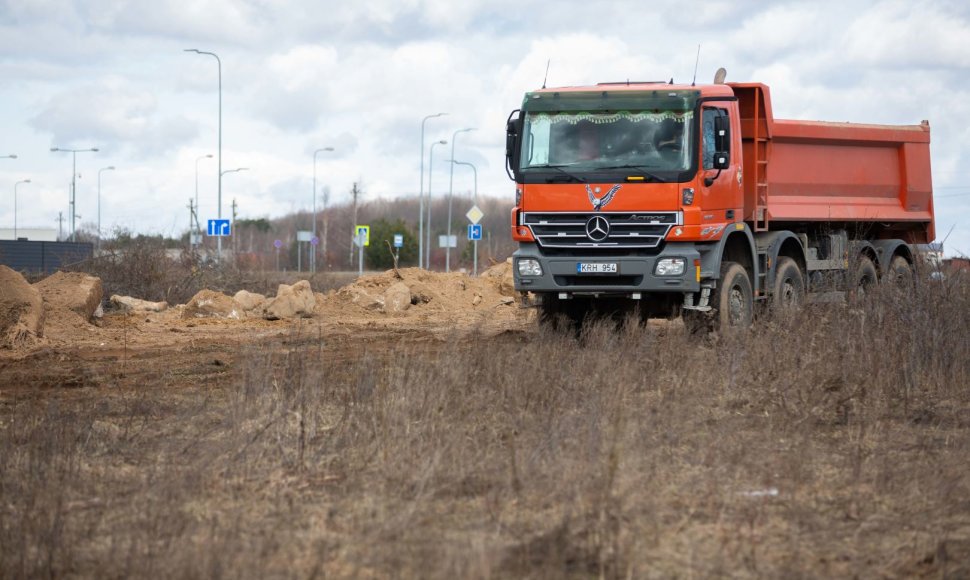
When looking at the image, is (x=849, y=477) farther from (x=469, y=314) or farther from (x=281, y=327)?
(x=469, y=314)

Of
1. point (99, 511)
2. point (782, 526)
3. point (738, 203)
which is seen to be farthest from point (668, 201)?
point (99, 511)

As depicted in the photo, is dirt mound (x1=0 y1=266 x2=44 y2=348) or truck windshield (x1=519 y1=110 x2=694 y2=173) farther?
dirt mound (x1=0 y1=266 x2=44 y2=348)

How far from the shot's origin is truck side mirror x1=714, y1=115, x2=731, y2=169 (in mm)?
14969

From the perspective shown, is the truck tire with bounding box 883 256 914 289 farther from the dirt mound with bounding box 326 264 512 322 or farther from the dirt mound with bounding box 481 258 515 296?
the dirt mound with bounding box 481 258 515 296

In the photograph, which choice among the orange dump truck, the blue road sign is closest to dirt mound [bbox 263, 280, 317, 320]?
the orange dump truck

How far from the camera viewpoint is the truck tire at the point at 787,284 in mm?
17203

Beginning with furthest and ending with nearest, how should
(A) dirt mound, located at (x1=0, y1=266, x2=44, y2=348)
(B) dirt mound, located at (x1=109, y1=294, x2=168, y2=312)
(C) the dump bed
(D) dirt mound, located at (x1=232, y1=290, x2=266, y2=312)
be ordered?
(B) dirt mound, located at (x1=109, y1=294, x2=168, y2=312) → (D) dirt mound, located at (x1=232, y1=290, x2=266, y2=312) → (A) dirt mound, located at (x1=0, y1=266, x2=44, y2=348) → (C) the dump bed

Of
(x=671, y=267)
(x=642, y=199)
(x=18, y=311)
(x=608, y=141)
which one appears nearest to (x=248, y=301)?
(x=18, y=311)

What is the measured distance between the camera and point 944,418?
34.4ft

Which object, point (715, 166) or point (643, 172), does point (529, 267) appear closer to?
point (643, 172)

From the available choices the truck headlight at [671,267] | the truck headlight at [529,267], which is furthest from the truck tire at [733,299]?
the truck headlight at [529,267]

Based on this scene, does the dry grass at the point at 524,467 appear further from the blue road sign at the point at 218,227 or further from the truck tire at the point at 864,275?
the blue road sign at the point at 218,227

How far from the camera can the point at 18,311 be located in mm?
17891

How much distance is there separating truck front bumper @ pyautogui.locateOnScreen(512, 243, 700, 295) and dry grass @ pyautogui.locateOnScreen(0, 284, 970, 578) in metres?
2.03
